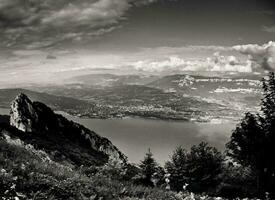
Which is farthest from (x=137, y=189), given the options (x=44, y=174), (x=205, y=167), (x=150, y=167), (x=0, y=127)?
(x=0, y=127)

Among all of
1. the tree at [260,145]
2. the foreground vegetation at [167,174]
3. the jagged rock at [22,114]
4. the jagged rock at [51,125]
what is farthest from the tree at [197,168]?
the jagged rock at [22,114]

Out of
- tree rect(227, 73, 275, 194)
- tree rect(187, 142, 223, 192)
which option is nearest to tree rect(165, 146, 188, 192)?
tree rect(187, 142, 223, 192)

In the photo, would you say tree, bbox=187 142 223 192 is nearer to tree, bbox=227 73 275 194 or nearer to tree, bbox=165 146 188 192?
tree, bbox=165 146 188 192

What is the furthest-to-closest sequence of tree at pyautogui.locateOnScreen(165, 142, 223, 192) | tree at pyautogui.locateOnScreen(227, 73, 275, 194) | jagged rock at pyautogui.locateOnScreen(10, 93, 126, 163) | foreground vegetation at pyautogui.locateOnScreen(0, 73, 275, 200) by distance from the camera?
jagged rock at pyautogui.locateOnScreen(10, 93, 126, 163) → tree at pyautogui.locateOnScreen(165, 142, 223, 192) → tree at pyautogui.locateOnScreen(227, 73, 275, 194) → foreground vegetation at pyautogui.locateOnScreen(0, 73, 275, 200)

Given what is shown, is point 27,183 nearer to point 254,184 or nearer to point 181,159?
point 254,184

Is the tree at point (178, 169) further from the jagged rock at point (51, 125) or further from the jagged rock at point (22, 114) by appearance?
the jagged rock at point (22, 114)

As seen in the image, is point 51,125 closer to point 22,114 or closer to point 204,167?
point 22,114

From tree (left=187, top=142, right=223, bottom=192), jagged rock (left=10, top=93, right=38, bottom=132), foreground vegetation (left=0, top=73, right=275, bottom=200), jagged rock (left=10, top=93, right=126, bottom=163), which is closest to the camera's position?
foreground vegetation (left=0, top=73, right=275, bottom=200)

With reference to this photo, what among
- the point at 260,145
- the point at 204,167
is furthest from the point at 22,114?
the point at 260,145
